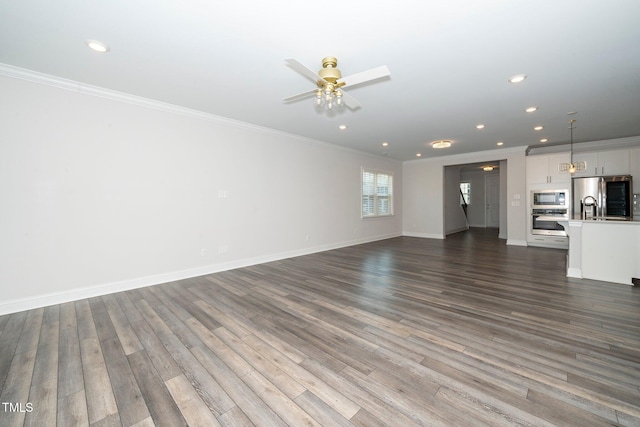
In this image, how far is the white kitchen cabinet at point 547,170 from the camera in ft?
20.6

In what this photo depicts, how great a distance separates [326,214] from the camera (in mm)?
6562

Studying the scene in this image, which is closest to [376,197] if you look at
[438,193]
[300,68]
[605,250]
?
[438,193]

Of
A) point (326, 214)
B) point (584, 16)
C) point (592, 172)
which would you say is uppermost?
point (584, 16)

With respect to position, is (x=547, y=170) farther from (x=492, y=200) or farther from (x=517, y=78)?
(x=492, y=200)

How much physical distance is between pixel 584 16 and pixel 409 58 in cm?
138

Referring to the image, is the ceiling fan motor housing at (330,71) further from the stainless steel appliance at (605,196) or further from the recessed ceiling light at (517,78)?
the stainless steel appliance at (605,196)

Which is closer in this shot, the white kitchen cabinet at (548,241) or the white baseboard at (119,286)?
the white baseboard at (119,286)

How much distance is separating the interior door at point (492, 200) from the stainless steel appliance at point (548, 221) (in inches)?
204

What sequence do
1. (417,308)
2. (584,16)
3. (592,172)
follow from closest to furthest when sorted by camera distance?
(584,16) < (417,308) < (592,172)

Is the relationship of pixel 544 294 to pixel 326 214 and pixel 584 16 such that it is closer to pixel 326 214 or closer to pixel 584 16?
pixel 584 16

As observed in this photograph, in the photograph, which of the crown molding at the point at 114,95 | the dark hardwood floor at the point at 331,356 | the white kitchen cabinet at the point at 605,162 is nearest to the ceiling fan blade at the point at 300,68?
the dark hardwood floor at the point at 331,356

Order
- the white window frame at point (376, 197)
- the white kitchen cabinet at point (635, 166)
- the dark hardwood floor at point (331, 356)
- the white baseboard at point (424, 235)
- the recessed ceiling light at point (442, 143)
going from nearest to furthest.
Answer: the dark hardwood floor at point (331, 356), the white kitchen cabinet at point (635, 166), the recessed ceiling light at point (442, 143), the white window frame at point (376, 197), the white baseboard at point (424, 235)

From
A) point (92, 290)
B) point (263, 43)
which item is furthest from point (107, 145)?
point (263, 43)

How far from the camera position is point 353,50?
2.55 m
